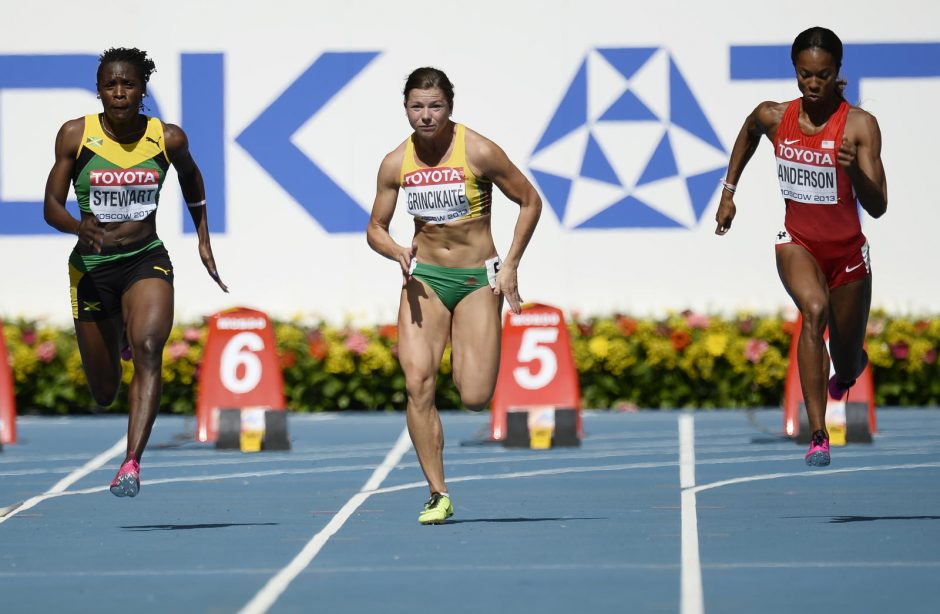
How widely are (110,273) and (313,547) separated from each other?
197 cm

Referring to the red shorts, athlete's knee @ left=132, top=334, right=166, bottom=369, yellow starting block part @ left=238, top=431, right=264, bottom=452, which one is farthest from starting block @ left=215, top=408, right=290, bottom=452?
the red shorts

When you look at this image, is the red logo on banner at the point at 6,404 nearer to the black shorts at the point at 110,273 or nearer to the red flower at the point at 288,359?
the red flower at the point at 288,359

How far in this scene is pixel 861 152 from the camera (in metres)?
9.15

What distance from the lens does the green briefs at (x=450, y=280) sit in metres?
9.28

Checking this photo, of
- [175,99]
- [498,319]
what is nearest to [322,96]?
[175,99]

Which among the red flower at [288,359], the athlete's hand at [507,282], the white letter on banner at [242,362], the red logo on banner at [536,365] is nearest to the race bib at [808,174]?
the athlete's hand at [507,282]

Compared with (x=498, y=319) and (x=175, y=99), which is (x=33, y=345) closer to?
(x=175, y=99)

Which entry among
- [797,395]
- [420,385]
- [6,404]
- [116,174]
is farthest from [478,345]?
[6,404]

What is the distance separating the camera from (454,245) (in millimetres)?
9305

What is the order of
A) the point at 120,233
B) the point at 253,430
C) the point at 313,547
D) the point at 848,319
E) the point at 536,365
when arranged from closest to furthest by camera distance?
1. the point at 313,547
2. the point at 120,233
3. the point at 848,319
4. the point at 253,430
5. the point at 536,365

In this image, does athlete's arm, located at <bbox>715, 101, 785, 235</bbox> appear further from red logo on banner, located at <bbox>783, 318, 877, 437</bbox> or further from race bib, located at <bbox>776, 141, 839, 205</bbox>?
red logo on banner, located at <bbox>783, 318, 877, 437</bbox>

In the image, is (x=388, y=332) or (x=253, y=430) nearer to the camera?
(x=253, y=430)

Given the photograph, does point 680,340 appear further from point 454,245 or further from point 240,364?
point 454,245

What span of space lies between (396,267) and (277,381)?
11.1ft
